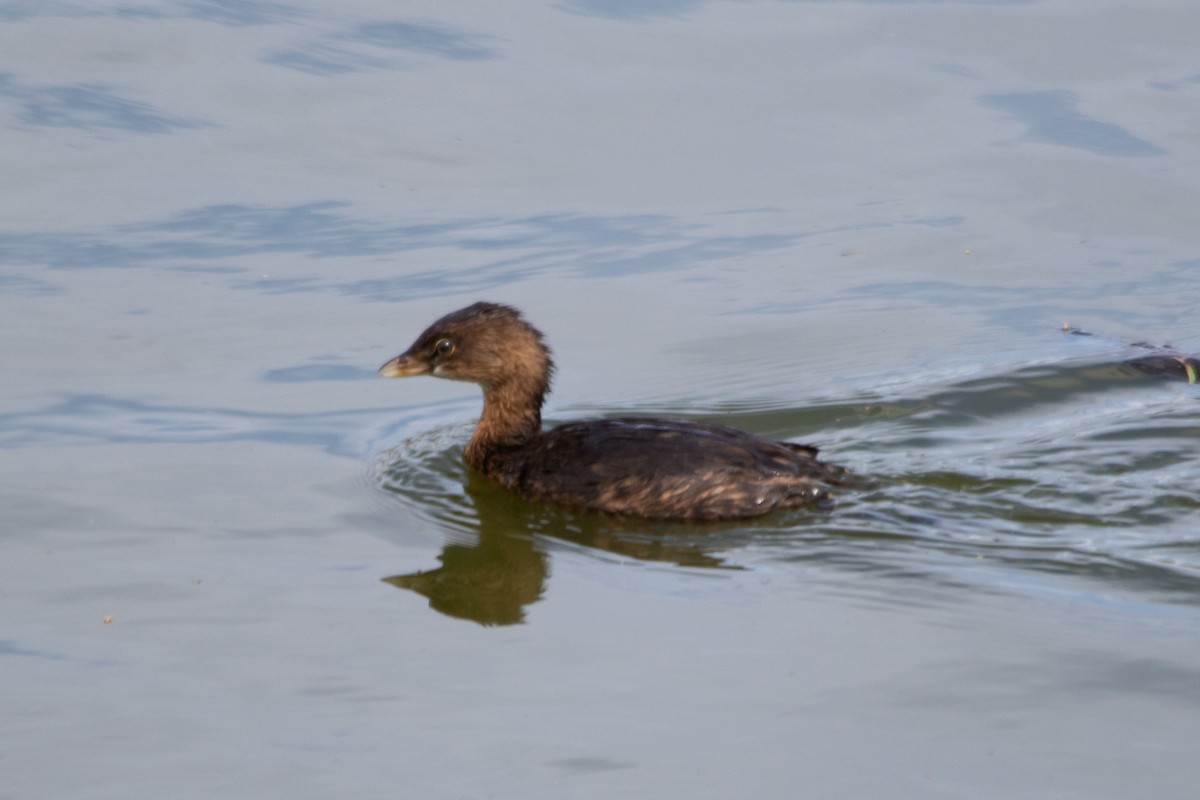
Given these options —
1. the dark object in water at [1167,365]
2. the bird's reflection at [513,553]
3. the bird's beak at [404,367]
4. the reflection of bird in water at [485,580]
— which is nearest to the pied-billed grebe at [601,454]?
the bird's beak at [404,367]

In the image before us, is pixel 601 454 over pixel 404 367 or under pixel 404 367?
under

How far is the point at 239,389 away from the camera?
9547 mm

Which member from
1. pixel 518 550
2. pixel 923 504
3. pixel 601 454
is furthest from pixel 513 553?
pixel 923 504

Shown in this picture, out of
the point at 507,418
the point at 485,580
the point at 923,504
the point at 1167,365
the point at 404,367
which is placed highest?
the point at 1167,365

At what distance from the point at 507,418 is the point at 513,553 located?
145cm

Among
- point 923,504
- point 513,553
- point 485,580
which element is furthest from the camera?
point 923,504

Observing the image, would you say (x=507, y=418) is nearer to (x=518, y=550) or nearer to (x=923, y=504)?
(x=518, y=550)

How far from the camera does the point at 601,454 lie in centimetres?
822

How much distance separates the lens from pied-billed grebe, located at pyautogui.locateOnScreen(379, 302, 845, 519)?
8.02m

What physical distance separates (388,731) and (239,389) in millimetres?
4082

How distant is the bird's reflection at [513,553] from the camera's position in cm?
713

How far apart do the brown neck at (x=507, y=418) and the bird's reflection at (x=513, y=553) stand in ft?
1.63

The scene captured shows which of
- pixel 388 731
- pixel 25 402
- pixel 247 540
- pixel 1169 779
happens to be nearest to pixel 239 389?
pixel 25 402

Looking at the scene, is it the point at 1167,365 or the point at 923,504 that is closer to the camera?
the point at 923,504
